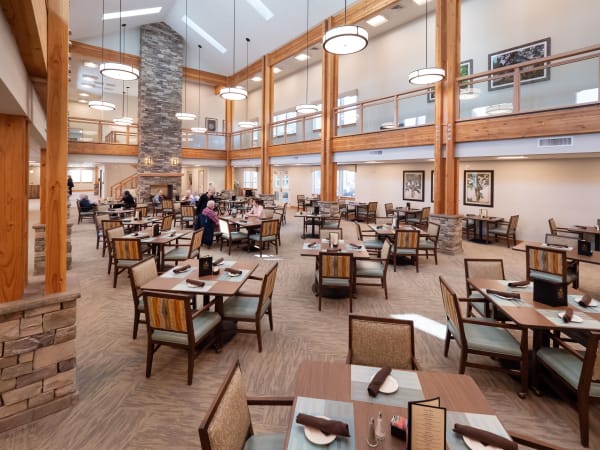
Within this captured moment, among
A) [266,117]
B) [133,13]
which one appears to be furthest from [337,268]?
[133,13]

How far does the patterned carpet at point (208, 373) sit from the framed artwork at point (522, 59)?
4.36 metres

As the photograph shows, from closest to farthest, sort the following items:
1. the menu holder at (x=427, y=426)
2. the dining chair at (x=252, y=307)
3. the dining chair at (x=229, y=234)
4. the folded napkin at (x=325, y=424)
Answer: the menu holder at (x=427, y=426)
the folded napkin at (x=325, y=424)
the dining chair at (x=252, y=307)
the dining chair at (x=229, y=234)

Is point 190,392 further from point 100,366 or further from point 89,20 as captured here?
point 89,20

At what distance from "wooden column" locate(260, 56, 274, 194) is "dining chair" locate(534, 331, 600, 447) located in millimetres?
13410

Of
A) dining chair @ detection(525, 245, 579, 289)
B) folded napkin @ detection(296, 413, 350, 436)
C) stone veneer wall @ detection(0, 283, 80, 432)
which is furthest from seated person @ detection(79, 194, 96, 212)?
folded napkin @ detection(296, 413, 350, 436)

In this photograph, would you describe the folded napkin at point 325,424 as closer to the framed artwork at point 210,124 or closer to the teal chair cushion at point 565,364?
the teal chair cushion at point 565,364

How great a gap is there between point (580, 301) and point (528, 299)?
1.45ft

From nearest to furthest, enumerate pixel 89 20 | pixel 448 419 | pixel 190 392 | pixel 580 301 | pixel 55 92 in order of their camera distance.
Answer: pixel 448 419 < pixel 55 92 < pixel 190 392 < pixel 580 301 < pixel 89 20

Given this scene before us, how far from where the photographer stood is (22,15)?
6.29 feet

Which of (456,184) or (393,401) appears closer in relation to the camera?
(393,401)

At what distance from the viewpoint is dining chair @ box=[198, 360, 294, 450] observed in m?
1.49

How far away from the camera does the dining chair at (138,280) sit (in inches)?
149

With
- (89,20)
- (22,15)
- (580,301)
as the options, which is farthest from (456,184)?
(89,20)

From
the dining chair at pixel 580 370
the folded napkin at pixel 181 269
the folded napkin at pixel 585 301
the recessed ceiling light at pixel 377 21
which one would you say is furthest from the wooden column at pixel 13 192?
the recessed ceiling light at pixel 377 21
